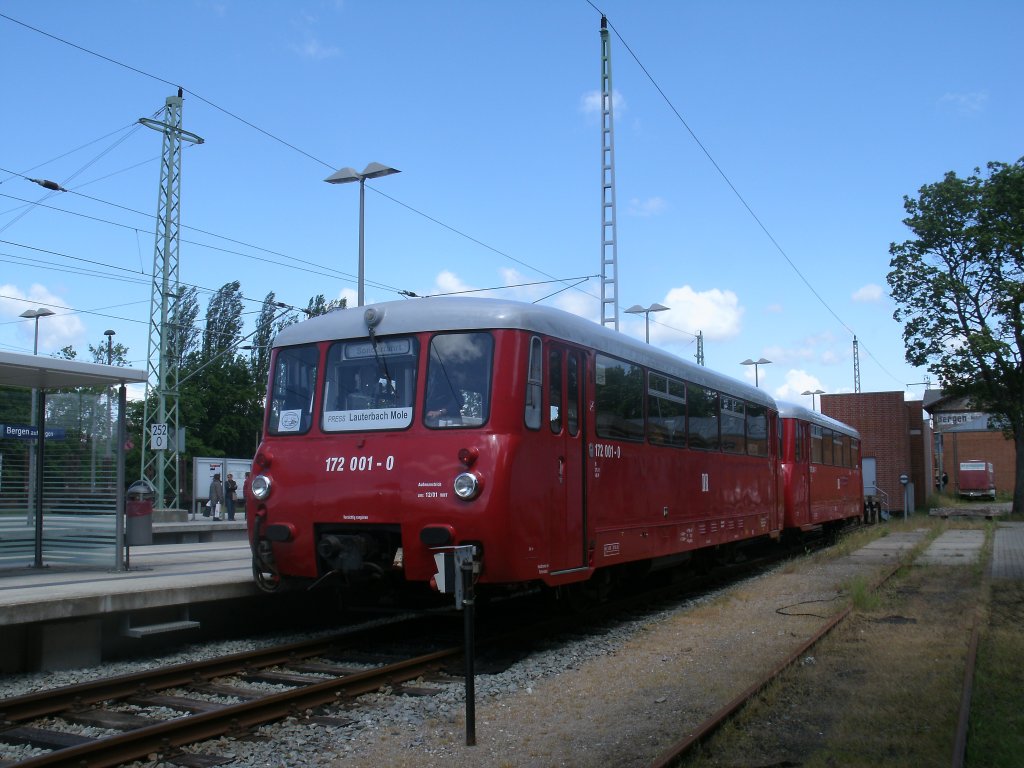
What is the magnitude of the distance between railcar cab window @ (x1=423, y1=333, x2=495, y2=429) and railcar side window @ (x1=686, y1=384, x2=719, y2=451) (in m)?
4.96

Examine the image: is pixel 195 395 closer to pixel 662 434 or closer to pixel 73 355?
pixel 73 355

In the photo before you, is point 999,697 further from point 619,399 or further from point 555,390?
point 619,399

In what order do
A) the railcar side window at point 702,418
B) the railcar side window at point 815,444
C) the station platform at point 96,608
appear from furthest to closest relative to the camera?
1. the railcar side window at point 815,444
2. the railcar side window at point 702,418
3. the station platform at point 96,608

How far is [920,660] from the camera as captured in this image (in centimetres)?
852

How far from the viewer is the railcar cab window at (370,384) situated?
28.1 feet

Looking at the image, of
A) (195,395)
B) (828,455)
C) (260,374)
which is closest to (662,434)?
(828,455)

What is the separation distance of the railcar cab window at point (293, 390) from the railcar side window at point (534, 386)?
2.08 m

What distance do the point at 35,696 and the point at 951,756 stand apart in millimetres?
5832

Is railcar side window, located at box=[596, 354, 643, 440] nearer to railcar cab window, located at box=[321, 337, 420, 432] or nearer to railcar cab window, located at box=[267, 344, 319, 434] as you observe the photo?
railcar cab window, located at box=[321, 337, 420, 432]

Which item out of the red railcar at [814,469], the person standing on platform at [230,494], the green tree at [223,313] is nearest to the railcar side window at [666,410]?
the red railcar at [814,469]

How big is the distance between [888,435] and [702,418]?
1337 inches

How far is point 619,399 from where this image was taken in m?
10.3

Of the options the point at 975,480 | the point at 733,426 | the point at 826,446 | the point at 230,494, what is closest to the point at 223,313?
the point at 230,494

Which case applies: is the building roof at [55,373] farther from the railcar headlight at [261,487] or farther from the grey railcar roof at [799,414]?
the grey railcar roof at [799,414]
